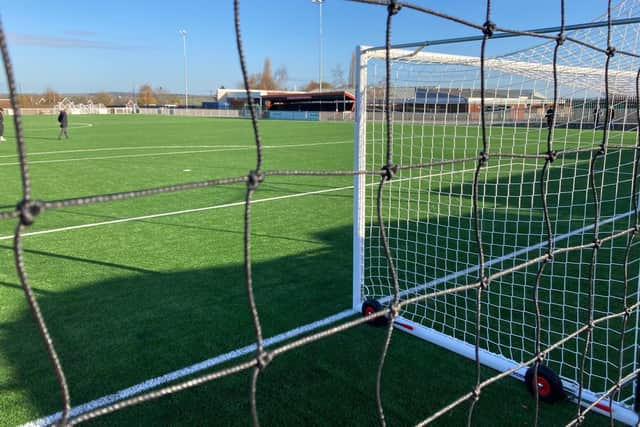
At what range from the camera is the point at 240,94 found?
252ft

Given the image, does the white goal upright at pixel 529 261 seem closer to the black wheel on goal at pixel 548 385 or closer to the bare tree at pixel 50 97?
the black wheel on goal at pixel 548 385

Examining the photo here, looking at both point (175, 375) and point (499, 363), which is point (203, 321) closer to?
point (175, 375)

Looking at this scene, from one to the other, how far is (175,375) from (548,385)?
7.82 feet

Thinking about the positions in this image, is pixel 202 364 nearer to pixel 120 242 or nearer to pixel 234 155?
pixel 120 242

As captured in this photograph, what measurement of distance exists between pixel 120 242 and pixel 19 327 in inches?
99.9

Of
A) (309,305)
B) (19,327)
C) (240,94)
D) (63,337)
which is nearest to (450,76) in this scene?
(309,305)

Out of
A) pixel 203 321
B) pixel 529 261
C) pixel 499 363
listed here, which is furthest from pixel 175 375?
pixel 529 261

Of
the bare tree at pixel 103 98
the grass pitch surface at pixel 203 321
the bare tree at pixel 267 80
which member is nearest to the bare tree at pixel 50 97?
the bare tree at pixel 103 98

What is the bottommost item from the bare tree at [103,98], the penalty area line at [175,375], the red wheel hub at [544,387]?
the penalty area line at [175,375]

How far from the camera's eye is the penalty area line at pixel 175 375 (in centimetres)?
293

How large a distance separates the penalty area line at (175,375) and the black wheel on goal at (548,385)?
159 centimetres

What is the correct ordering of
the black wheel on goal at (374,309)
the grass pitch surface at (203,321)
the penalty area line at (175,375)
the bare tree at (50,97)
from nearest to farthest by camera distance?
1. the penalty area line at (175,375)
2. the grass pitch surface at (203,321)
3. the black wheel on goal at (374,309)
4. the bare tree at (50,97)

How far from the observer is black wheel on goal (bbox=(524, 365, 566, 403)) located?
3047mm

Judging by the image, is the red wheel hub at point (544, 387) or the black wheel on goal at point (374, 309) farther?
the black wheel on goal at point (374, 309)
